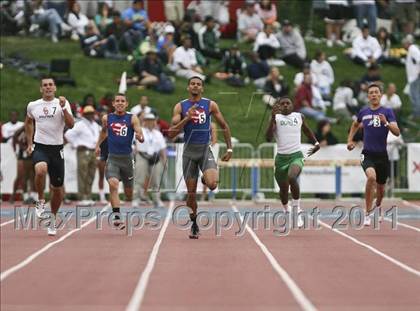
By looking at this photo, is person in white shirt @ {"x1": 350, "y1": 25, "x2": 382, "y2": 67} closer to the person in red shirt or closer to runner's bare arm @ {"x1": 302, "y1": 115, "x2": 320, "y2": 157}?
the person in red shirt

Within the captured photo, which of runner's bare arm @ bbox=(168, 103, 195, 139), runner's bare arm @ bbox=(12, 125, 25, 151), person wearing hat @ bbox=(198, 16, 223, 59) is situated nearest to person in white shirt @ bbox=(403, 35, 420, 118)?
person wearing hat @ bbox=(198, 16, 223, 59)

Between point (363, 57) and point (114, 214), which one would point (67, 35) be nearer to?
point (363, 57)

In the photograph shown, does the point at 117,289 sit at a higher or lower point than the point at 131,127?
lower

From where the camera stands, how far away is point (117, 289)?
1160 centimetres

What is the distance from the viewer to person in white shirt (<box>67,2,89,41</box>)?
117 ft

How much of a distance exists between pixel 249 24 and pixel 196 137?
1959cm

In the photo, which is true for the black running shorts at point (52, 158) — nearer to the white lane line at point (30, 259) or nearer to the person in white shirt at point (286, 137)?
the white lane line at point (30, 259)

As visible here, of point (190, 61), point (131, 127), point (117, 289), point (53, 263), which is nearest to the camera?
point (117, 289)

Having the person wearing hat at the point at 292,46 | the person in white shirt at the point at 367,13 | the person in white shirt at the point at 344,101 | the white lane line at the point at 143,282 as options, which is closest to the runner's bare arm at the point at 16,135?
the person in white shirt at the point at 344,101

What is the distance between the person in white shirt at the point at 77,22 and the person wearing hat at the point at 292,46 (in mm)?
5613

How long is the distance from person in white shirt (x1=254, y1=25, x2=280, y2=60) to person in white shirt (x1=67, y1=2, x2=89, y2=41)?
494cm

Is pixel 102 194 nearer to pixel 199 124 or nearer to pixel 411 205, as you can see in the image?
pixel 411 205

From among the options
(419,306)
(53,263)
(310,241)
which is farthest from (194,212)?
(419,306)

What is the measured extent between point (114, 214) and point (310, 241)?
11.6ft
